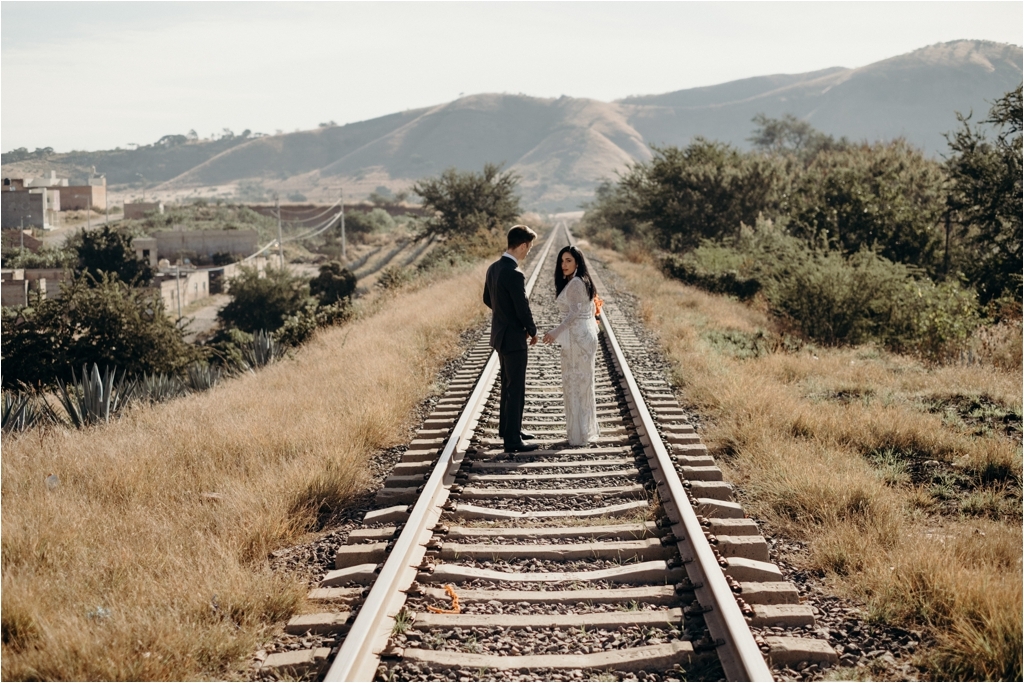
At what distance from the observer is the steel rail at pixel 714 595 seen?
11.7ft

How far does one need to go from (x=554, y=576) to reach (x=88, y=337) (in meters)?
15.9

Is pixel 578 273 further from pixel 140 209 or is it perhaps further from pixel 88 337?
pixel 140 209

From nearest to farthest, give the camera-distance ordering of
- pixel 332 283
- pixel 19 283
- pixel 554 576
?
1. pixel 554 576
2. pixel 19 283
3. pixel 332 283

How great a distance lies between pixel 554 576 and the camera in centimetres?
464

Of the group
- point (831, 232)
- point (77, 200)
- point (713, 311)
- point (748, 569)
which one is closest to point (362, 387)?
Answer: point (748, 569)

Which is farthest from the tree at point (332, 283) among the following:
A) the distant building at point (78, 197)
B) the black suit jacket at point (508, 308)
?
the distant building at point (78, 197)

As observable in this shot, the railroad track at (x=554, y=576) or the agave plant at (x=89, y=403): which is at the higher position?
the railroad track at (x=554, y=576)

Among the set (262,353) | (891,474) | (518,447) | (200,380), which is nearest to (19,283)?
(262,353)

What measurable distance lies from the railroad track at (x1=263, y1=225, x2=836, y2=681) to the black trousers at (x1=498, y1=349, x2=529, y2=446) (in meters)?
0.26

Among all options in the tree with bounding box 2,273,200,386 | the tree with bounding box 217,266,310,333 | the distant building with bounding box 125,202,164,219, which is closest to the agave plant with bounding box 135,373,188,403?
the tree with bounding box 2,273,200,386

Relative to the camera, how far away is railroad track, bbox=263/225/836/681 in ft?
12.4

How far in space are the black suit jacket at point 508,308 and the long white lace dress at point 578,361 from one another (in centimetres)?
30

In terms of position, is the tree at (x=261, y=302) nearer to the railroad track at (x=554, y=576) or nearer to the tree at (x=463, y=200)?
the tree at (x=463, y=200)

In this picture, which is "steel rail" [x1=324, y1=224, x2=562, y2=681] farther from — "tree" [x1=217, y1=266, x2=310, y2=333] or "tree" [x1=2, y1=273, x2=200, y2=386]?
"tree" [x1=217, y1=266, x2=310, y2=333]
